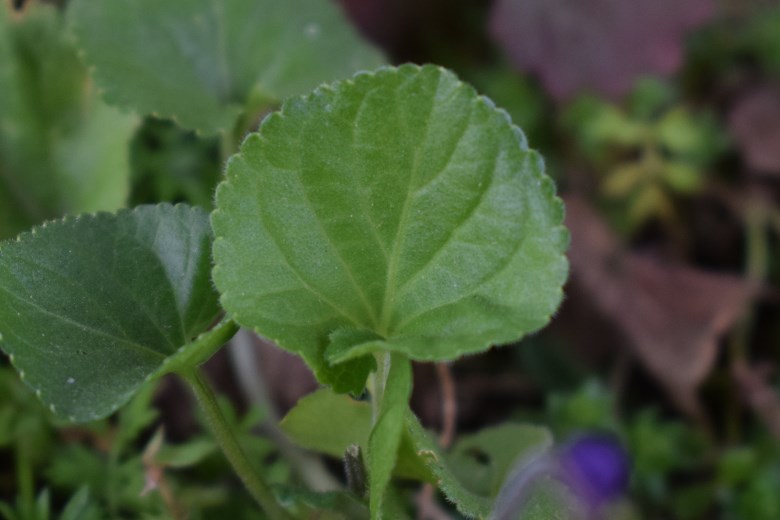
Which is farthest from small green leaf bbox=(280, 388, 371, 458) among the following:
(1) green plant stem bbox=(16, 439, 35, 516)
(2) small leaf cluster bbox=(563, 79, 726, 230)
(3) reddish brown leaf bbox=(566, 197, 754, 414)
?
(2) small leaf cluster bbox=(563, 79, 726, 230)

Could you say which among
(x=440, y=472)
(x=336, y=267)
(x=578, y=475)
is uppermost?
(x=336, y=267)

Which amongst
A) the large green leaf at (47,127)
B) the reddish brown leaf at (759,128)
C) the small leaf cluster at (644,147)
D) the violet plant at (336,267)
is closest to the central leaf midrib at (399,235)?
the violet plant at (336,267)

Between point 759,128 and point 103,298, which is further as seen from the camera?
point 759,128

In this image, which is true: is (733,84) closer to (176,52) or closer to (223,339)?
(176,52)

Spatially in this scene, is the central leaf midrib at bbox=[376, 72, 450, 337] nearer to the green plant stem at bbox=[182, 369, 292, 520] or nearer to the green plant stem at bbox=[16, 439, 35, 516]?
the green plant stem at bbox=[182, 369, 292, 520]

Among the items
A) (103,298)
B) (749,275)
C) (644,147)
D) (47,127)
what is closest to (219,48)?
(47,127)

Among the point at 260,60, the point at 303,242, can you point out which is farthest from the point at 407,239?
the point at 260,60

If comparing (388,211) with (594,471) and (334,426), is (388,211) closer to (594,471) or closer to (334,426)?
(334,426)
